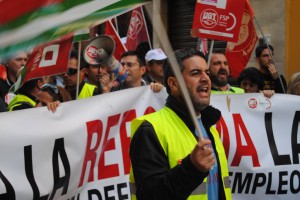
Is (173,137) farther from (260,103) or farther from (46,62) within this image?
(260,103)

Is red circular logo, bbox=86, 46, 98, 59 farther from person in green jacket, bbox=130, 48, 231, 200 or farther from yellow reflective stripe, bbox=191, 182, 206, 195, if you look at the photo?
yellow reflective stripe, bbox=191, 182, 206, 195

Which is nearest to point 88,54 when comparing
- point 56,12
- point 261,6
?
point 56,12

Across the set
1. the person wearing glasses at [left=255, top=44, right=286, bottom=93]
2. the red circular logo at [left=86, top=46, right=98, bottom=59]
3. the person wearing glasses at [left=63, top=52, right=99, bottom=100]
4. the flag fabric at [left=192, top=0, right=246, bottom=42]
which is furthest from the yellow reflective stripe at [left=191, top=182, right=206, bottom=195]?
the person wearing glasses at [left=255, top=44, right=286, bottom=93]

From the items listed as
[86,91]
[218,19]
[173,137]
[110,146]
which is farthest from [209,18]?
[173,137]

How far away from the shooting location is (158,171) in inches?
110

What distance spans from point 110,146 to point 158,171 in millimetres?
1913

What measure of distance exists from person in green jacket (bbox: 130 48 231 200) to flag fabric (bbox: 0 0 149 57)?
65 cm

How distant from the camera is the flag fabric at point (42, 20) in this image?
1712 mm

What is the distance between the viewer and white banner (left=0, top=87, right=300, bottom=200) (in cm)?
408

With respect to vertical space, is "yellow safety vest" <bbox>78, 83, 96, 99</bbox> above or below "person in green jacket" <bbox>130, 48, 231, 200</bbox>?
above

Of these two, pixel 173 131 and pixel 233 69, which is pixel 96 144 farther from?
pixel 233 69

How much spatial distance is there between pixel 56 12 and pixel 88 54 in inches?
169

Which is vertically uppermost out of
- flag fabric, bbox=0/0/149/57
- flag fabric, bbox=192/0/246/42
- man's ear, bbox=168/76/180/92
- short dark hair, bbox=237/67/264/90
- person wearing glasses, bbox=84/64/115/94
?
flag fabric, bbox=192/0/246/42

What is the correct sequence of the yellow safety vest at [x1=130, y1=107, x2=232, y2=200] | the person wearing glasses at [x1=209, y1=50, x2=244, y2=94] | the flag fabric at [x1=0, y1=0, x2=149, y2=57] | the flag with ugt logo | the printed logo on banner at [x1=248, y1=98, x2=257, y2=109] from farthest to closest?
the person wearing glasses at [x1=209, y1=50, x2=244, y2=94], the printed logo on banner at [x1=248, y1=98, x2=257, y2=109], the flag with ugt logo, the yellow safety vest at [x1=130, y1=107, x2=232, y2=200], the flag fabric at [x1=0, y1=0, x2=149, y2=57]
